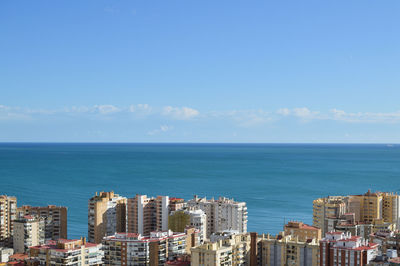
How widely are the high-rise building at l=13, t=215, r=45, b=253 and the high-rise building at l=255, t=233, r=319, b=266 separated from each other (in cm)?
1550

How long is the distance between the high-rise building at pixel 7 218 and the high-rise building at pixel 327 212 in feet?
69.6

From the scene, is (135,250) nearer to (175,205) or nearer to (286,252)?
(286,252)

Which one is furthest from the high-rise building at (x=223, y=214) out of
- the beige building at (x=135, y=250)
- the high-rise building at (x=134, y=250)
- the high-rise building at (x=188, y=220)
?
the high-rise building at (x=134, y=250)

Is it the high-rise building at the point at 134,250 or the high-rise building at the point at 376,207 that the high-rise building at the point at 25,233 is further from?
the high-rise building at the point at 376,207

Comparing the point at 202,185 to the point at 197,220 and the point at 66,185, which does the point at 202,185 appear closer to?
the point at 66,185

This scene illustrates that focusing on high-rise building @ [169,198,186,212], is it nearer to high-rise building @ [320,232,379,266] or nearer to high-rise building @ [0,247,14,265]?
high-rise building @ [0,247,14,265]

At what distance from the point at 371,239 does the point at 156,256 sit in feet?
37.6

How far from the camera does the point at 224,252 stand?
25.1m

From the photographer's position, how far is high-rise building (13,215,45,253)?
34.8 meters

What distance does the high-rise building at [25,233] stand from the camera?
34.8m

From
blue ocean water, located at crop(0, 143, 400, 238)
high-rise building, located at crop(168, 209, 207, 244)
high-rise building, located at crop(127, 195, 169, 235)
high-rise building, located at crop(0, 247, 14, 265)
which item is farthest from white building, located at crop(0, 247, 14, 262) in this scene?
blue ocean water, located at crop(0, 143, 400, 238)

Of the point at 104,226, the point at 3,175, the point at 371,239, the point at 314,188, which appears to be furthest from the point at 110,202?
the point at 3,175

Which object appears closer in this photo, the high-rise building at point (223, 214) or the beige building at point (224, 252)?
the beige building at point (224, 252)

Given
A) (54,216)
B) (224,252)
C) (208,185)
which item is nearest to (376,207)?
(224,252)
